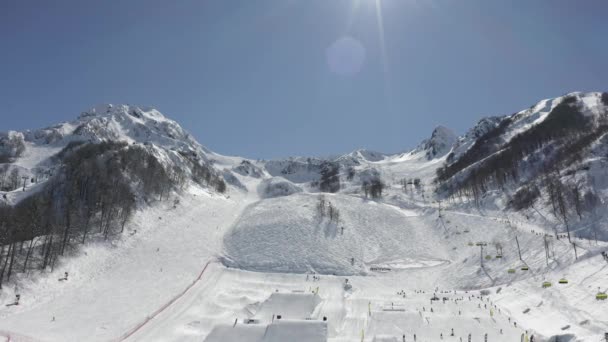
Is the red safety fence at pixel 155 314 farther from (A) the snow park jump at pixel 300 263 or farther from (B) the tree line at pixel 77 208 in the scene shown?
(B) the tree line at pixel 77 208

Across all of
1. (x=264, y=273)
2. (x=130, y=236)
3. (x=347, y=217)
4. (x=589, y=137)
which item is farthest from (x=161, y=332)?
(x=589, y=137)

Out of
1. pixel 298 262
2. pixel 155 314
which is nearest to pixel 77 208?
pixel 155 314

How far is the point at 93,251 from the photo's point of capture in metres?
69.3

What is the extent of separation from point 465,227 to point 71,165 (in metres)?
119

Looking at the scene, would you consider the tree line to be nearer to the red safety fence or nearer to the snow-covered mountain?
the snow-covered mountain

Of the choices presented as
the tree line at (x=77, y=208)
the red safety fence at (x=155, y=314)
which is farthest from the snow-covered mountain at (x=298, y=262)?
the tree line at (x=77, y=208)

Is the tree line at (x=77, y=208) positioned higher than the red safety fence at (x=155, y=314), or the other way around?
the tree line at (x=77, y=208)

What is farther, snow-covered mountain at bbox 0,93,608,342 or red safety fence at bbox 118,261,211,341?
snow-covered mountain at bbox 0,93,608,342

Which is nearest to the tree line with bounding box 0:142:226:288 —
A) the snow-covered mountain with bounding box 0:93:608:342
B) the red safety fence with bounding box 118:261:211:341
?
the snow-covered mountain with bounding box 0:93:608:342

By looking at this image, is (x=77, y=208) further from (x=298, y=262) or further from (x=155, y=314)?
(x=298, y=262)

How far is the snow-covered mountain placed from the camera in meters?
46.1

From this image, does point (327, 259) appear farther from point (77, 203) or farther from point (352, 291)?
point (77, 203)

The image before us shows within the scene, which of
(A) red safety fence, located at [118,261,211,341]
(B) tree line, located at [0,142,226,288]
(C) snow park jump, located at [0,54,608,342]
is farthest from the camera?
(B) tree line, located at [0,142,226,288]

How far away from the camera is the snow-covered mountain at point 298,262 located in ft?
151
